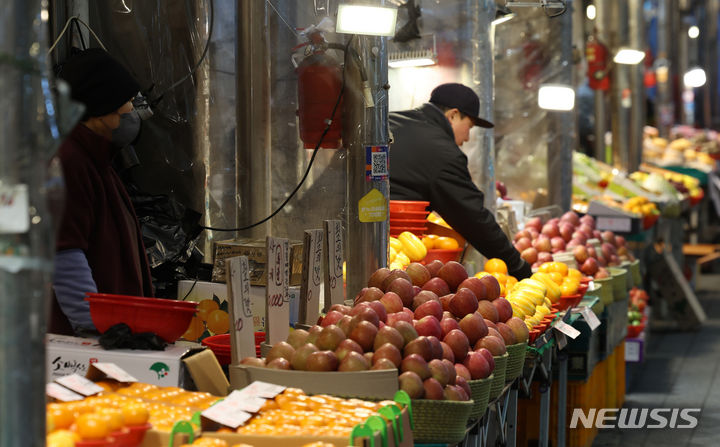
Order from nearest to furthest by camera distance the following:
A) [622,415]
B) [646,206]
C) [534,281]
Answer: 1. [534,281]
2. [622,415]
3. [646,206]

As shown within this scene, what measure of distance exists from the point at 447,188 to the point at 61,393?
10.7 ft

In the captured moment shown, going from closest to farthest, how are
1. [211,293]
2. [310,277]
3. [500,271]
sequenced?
1. [310,277]
2. [211,293]
3. [500,271]

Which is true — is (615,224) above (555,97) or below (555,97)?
below

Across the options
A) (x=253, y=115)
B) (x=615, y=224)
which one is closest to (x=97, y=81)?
(x=253, y=115)

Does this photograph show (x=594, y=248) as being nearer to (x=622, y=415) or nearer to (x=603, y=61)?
(x=622, y=415)

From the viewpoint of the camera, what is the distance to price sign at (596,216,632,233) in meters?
8.25

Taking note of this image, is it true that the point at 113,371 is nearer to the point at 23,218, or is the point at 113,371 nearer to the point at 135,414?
the point at 135,414

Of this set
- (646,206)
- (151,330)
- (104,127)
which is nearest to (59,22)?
(104,127)

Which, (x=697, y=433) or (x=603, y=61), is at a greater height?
(x=603, y=61)

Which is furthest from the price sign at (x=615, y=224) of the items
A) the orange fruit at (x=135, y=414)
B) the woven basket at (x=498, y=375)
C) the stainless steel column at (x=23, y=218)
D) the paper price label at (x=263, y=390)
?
the stainless steel column at (x=23, y=218)

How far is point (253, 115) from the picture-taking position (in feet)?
15.3

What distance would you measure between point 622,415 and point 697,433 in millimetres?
564

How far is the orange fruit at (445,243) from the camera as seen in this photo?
495cm

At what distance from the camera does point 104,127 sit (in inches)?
125
